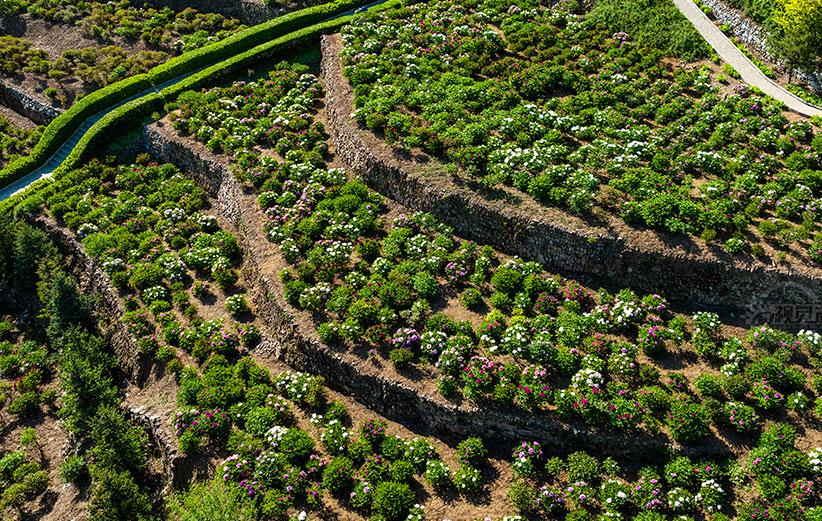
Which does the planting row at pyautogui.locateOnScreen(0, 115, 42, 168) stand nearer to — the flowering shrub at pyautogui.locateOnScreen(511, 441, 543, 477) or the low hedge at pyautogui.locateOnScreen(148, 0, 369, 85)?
the low hedge at pyautogui.locateOnScreen(148, 0, 369, 85)

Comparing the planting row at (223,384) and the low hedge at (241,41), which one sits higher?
the low hedge at (241,41)

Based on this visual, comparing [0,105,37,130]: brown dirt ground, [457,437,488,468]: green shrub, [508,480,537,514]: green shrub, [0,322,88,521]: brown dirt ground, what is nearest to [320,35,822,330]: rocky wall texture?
[457,437,488,468]: green shrub

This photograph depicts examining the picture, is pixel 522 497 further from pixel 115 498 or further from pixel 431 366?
pixel 115 498

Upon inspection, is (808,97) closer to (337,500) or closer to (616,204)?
(616,204)

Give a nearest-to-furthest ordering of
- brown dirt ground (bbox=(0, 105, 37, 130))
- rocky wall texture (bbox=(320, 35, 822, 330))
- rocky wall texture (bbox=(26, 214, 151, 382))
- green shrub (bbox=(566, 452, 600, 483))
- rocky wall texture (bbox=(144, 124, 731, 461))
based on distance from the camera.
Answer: green shrub (bbox=(566, 452, 600, 483)) → rocky wall texture (bbox=(144, 124, 731, 461)) → rocky wall texture (bbox=(320, 35, 822, 330)) → rocky wall texture (bbox=(26, 214, 151, 382)) → brown dirt ground (bbox=(0, 105, 37, 130))

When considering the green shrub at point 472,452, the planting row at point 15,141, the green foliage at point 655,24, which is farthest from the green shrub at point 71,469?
the green foliage at point 655,24

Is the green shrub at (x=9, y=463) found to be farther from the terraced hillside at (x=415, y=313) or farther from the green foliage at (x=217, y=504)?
the green foliage at (x=217, y=504)
